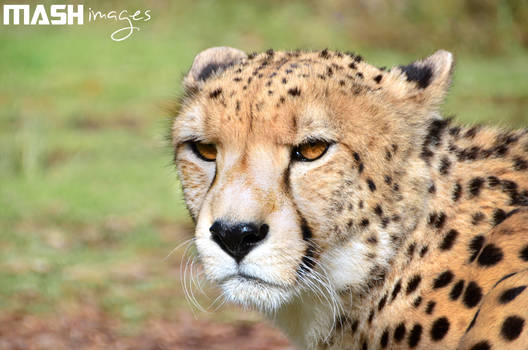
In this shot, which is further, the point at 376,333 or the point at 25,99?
the point at 25,99

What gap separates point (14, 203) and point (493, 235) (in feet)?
15.0

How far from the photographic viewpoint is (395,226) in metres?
2.38

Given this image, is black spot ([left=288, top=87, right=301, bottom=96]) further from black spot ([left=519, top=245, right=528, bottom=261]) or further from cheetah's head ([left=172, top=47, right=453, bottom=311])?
black spot ([left=519, top=245, right=528, bottom=261])

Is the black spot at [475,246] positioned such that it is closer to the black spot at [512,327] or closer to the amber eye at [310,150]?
the black spot at [512,327]

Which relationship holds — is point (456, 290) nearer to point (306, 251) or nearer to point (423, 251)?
point (423, 251)

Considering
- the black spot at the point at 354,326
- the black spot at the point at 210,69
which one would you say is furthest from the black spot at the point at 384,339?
the black spot at the point at 210,69

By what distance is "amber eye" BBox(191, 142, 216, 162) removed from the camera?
2518 mm

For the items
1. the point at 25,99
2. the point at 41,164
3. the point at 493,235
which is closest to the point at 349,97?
the point at 493,235

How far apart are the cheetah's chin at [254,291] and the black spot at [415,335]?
364 mm

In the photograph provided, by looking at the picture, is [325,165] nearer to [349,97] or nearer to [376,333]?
[349,97]

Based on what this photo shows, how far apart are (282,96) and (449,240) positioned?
66 cm

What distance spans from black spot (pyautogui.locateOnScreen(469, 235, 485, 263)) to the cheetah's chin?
537 mm

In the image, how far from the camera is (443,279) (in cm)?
231

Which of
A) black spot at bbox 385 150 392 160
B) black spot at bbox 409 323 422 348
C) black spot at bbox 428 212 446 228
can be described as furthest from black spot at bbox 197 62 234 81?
black spot at bbox 409 323 422 348
